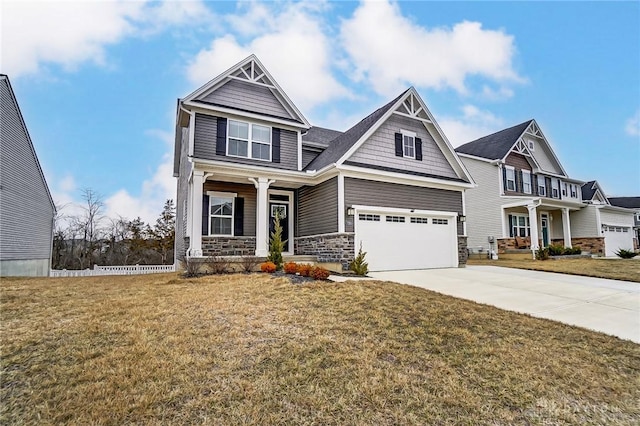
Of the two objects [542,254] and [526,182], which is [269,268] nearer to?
[542,254]

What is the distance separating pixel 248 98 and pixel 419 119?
23.8 ft

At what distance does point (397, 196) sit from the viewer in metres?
13.0

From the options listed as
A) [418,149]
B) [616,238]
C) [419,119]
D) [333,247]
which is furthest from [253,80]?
[616,238]

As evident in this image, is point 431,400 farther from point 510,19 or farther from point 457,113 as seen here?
point 457,113

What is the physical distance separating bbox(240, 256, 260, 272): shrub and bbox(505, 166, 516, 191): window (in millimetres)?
18746

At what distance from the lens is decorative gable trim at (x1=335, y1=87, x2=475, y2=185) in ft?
41.6

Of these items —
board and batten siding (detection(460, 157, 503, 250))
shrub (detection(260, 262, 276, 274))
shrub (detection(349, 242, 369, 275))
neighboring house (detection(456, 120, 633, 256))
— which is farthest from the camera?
board and batten siding (detection(460, 157, 503, 250))

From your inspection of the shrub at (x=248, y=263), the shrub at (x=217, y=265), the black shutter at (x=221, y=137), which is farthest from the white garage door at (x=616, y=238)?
the black shutter at (x=221, y=137)

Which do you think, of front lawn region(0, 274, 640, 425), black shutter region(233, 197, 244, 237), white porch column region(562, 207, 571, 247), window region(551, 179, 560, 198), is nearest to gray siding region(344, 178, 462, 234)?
black shutter region(233, 197, 244, 237)

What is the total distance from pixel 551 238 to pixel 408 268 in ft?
58.9

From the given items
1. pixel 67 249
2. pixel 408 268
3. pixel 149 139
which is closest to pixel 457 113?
pixel 408 268

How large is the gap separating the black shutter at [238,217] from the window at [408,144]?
7.04 meters

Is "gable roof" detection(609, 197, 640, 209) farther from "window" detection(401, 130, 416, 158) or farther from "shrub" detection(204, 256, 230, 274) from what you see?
"shrub" detection(204, 256, 230, 274)

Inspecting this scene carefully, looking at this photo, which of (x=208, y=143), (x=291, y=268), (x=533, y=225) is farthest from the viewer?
(x=533, y=225)
